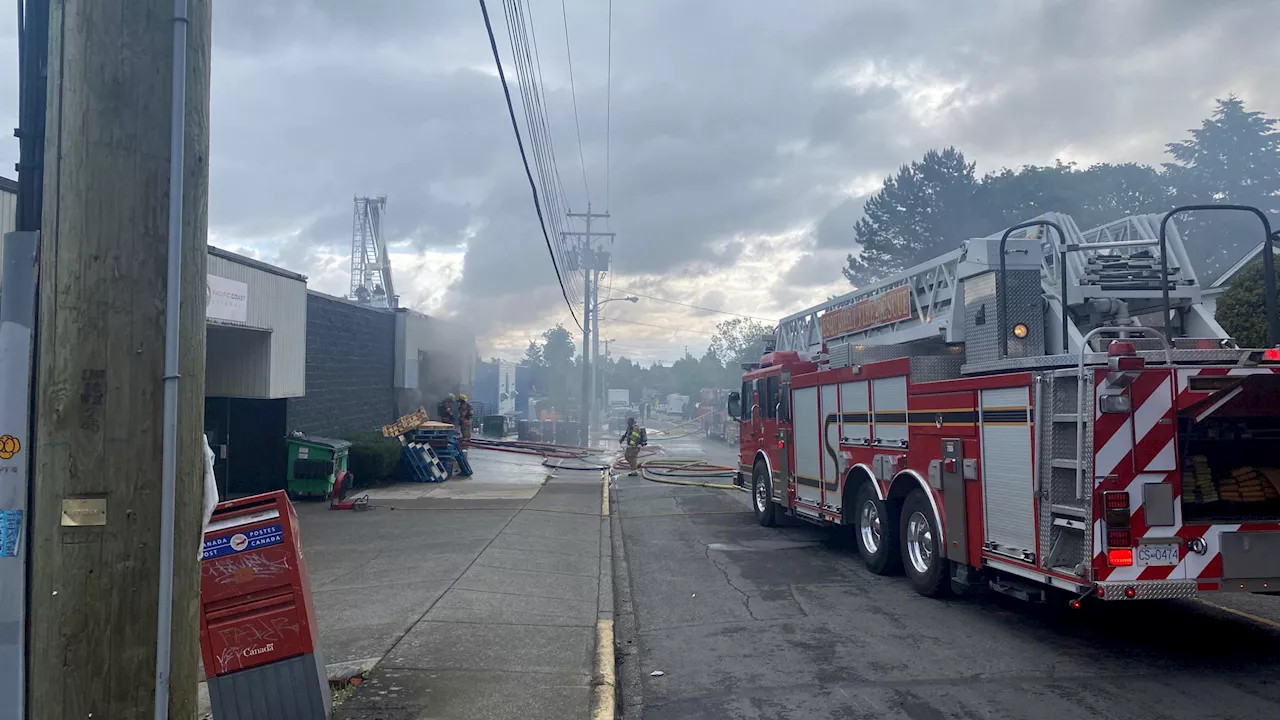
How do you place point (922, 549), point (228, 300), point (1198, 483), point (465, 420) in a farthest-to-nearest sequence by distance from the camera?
point (465, 420), point (228, 300), point (922, 549), point (1198, 483)

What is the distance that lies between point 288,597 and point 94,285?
239 cm

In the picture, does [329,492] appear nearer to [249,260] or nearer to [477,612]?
[249,260]

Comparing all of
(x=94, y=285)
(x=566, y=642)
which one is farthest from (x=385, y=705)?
(x=94, y=285)

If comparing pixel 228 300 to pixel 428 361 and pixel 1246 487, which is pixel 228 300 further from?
pixel 428 361

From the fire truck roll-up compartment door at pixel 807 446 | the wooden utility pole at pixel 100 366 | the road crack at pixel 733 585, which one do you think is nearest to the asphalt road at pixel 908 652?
the road crack at pixel 733 585

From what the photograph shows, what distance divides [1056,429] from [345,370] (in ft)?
54.5

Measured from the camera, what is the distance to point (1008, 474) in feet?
22.7

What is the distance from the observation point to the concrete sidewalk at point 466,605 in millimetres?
5512

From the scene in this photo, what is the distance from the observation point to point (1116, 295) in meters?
8.41

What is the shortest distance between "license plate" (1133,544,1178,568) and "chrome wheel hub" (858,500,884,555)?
3413 millimetres

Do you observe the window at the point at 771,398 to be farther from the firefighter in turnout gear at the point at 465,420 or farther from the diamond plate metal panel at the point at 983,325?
the firefighter in turnout gear at the point at 465,420

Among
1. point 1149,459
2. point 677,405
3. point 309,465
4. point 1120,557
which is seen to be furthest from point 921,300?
point 677,405

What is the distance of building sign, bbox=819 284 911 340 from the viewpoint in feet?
36.9

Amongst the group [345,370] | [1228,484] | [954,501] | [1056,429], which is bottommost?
[954,501]
